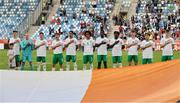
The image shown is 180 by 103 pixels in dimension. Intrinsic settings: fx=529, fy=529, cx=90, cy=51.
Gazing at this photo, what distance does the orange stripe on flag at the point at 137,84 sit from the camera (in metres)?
7.26

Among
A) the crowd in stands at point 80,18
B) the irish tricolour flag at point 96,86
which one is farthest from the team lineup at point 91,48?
the crowd in stands at point 80,18

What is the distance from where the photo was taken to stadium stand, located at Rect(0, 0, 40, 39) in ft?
123

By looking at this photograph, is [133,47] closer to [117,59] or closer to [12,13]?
[117,59]

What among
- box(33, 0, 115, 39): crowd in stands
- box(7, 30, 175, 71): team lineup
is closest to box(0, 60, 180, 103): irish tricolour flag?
box(7, 30, 175, 71): team lineup

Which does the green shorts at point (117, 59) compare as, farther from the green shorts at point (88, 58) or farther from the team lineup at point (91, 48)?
the green shorts at point (88, 58)

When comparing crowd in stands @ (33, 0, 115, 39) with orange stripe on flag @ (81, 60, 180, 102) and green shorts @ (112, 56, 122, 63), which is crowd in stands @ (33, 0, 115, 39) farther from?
orange stripe on flag @ (81, 60, 180, 102)

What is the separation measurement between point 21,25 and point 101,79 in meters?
29.8

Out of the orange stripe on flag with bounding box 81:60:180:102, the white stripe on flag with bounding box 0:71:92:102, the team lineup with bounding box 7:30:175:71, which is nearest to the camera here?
the orange stripe on flag with bounding box 81:60:180:102

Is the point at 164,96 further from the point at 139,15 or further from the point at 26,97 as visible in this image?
the point at 139,15

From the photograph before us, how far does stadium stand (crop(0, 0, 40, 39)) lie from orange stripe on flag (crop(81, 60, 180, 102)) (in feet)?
95.2

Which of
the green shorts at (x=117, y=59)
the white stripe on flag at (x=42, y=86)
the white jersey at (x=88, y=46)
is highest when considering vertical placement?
the white stripe on flag at (x=42, y=86)

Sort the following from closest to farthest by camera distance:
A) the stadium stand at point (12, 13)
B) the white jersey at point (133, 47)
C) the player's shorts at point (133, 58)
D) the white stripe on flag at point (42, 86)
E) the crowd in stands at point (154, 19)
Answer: the white stripe on flag at point (42, 86) < the white jersey at point (133, 47) < the player's shorts at point (133, 58) < the crowd in stands at point (154, 19) < the stadium stand at point (12, 13)

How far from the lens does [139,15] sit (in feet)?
120

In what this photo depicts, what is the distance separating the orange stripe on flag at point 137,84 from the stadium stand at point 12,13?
29.0m
